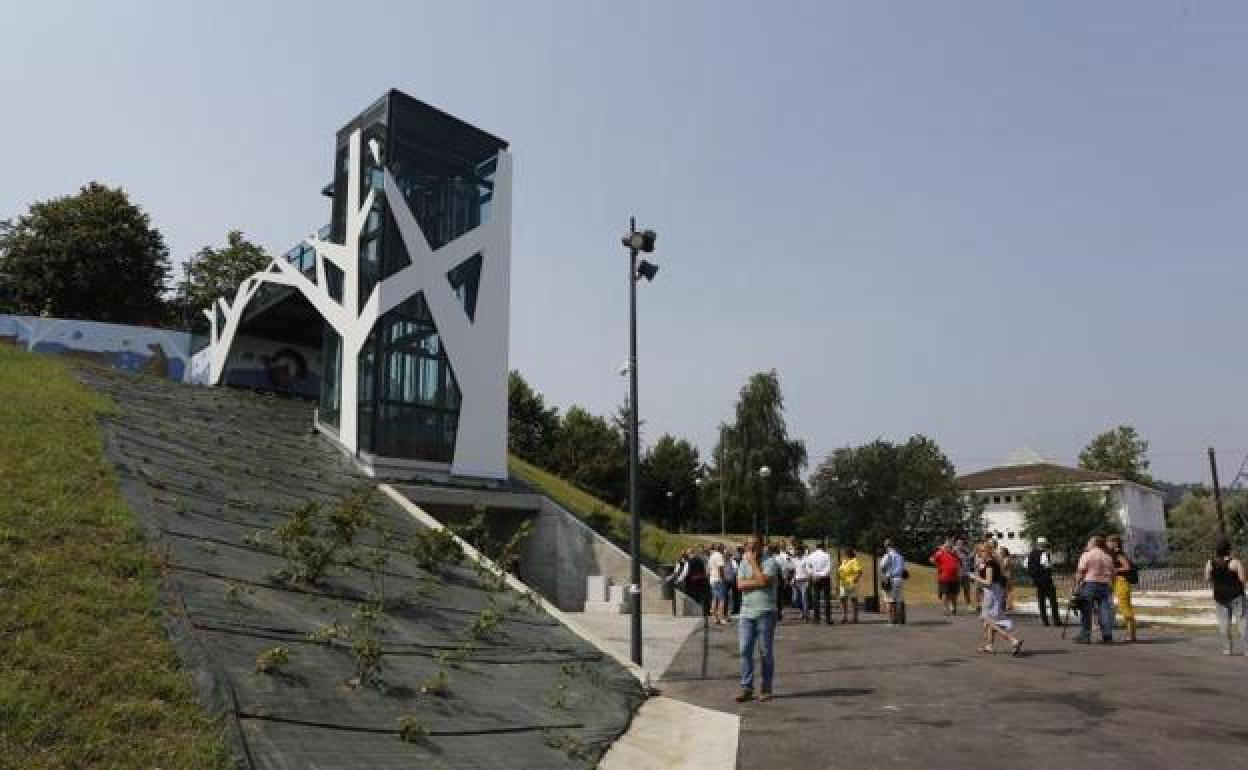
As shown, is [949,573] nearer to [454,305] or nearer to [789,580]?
[789,580]

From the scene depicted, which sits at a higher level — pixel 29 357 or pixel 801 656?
pixel 29 357

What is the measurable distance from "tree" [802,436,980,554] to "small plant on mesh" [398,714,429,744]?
5317 cm

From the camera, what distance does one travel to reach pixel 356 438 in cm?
2273

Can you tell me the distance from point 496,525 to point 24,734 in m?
20.9

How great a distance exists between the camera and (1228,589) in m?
13.0

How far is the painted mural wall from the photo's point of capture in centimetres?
3681

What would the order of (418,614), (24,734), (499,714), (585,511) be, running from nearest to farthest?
(24,734) → (499,714) → (418,614) → (585,511)

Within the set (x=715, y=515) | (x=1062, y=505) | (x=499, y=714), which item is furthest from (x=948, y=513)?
(x=499, y=714)

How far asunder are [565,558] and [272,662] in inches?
720

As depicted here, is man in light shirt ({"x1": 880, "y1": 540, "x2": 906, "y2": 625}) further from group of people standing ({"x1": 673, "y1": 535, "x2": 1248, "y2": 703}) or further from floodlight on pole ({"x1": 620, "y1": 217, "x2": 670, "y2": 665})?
floodlight on pole ({"x1": 620, "y1": 217, "x2": 670, "y2": 665})

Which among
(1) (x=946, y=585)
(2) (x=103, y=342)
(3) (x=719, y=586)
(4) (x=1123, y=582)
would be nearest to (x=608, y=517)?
(3) (x=719, y=586)

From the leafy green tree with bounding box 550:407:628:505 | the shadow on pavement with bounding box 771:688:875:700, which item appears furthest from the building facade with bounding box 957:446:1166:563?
the shadow on pavement with bounding box 771:688:875:700

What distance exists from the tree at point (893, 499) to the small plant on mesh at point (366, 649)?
169ft

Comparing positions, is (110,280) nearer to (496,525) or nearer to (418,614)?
(496,525)
